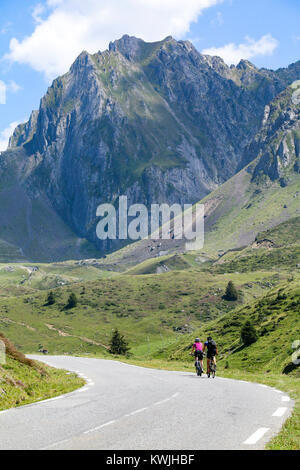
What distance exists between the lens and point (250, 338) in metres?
77.0

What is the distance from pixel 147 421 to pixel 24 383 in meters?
11.5

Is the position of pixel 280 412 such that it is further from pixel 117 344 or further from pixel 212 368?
pixel 117 344

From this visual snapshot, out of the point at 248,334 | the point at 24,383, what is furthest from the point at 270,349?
the point at 24,383

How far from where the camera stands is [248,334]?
254 feet

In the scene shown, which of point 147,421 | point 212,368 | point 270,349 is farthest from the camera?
point 270,349

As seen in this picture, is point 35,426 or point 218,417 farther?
point 218,417

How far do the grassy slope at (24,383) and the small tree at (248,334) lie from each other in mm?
50596

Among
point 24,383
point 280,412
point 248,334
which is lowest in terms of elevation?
point 248,334

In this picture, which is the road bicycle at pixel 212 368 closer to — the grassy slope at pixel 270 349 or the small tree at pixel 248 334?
the grassy slope at pixel 270 349

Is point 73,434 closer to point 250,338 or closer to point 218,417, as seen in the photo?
point 218,417

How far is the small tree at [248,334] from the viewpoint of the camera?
76688 mm
